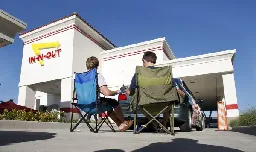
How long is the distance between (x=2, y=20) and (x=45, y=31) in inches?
570

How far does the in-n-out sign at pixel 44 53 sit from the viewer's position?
53.4ft

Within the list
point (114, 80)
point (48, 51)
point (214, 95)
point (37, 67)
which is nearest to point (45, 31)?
point (48, 51)

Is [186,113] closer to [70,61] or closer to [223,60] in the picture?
[223,60]

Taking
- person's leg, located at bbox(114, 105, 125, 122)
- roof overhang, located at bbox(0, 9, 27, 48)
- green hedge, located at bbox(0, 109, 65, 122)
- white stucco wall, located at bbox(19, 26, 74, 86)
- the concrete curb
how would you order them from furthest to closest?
1. white stucco wall, located at bbox(19, 26, 74, 86)
2. green hedge, located at bbox(0, 109, 65, 122)
3. the concrete curb
4. person's leg, located at bbox(114, 105, 125, 122)
5. roof overhang, located at bbox(0, 9, 27, 48)

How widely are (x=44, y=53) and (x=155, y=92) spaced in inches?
557

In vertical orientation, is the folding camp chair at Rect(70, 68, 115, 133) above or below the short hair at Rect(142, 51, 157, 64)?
below

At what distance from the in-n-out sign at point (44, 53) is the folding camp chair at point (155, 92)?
1269 cm

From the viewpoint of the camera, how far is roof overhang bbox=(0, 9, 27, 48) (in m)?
3.35

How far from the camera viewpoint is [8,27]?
3.53 metres

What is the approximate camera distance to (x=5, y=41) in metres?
3.46

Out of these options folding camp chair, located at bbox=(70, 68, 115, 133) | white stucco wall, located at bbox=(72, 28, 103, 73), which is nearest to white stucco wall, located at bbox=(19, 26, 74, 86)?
white stucco wall, located at bbox=(72, 28, 103, 73)

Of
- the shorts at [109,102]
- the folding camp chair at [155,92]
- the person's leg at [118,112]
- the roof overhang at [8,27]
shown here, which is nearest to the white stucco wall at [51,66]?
the person's leg at [118,112]

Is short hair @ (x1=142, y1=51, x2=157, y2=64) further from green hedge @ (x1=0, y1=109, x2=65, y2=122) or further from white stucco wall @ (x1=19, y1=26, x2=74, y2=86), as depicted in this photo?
white stucco wall @ (x1=19, y1=26, x2=74, y2=86)

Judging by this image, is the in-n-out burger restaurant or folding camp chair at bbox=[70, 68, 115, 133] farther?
the in-n-out burger restaurant
